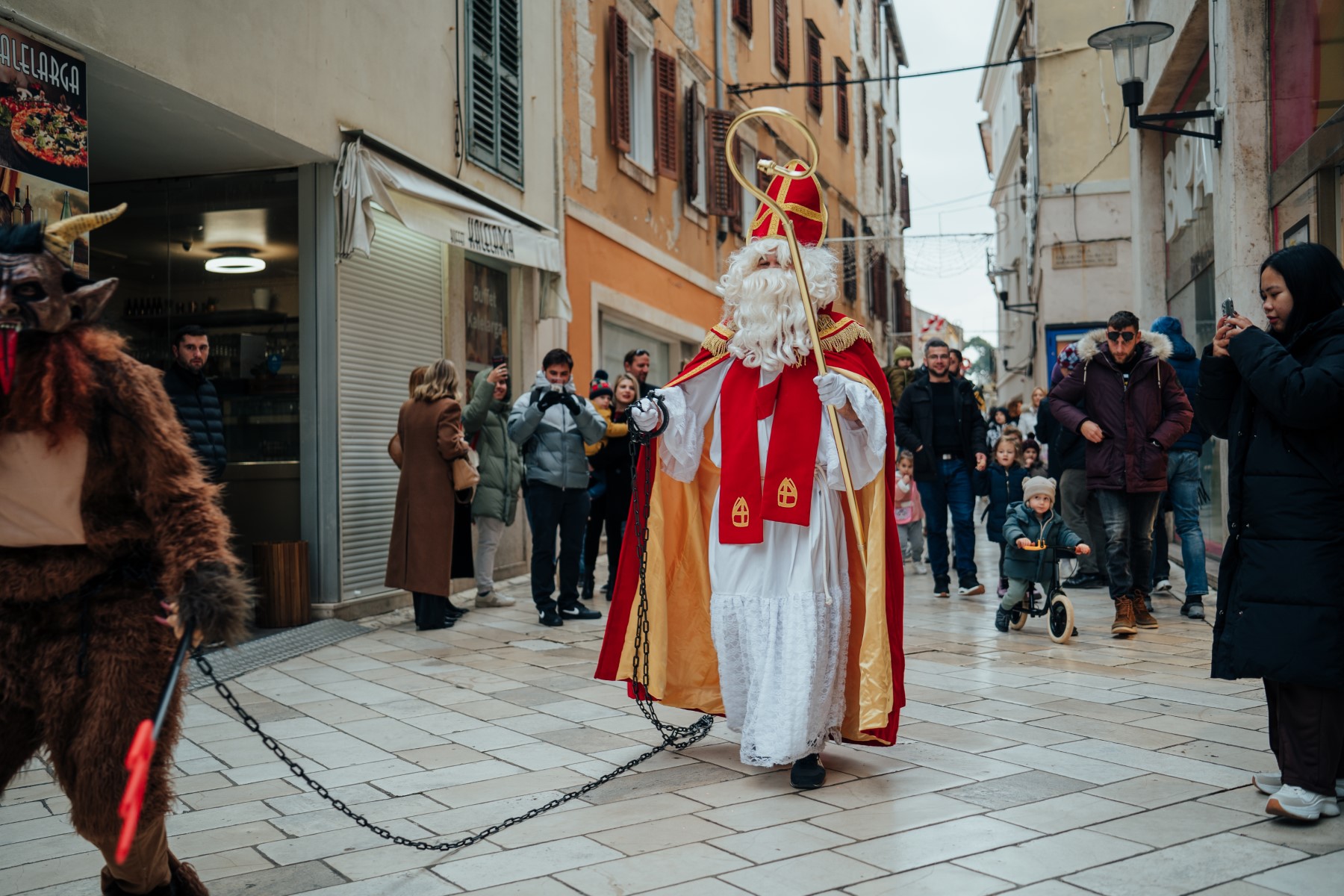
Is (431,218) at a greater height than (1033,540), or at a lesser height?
greater

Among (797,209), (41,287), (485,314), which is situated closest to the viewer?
(41,287)

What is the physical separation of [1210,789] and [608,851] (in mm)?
2103

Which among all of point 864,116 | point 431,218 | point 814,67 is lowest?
point 431,218

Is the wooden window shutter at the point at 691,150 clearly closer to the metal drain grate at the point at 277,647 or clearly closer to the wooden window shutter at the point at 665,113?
the wooden window shutter at the point at 665,113

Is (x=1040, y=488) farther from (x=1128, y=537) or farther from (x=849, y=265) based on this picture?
(x=849, y=265)

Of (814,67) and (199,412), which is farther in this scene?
(814,67)

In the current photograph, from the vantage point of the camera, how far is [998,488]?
11195 mm

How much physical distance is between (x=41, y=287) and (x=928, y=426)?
7685mm

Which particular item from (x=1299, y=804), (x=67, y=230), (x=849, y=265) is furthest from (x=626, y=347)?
(x=849, y=265)

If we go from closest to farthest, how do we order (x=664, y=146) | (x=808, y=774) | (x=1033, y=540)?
1. (x=808, y=774)
2. (x=1033, y=540)
3. (x=664, y=146)

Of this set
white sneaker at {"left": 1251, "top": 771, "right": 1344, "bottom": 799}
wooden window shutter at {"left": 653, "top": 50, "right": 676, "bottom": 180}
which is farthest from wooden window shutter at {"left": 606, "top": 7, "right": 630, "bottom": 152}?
white sneaker at {"left": 1251, "top": 771, "right": 1344, "bottom": 799}

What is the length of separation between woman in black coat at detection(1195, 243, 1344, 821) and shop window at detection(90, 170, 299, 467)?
6802 mm

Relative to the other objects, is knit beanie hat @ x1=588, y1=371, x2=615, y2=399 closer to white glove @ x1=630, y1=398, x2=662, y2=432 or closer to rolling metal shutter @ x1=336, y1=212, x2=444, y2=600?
rolling metal shutter @ x1=336, y1=212, x2=444, y2=600

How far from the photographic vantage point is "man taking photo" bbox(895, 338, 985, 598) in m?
9.70
